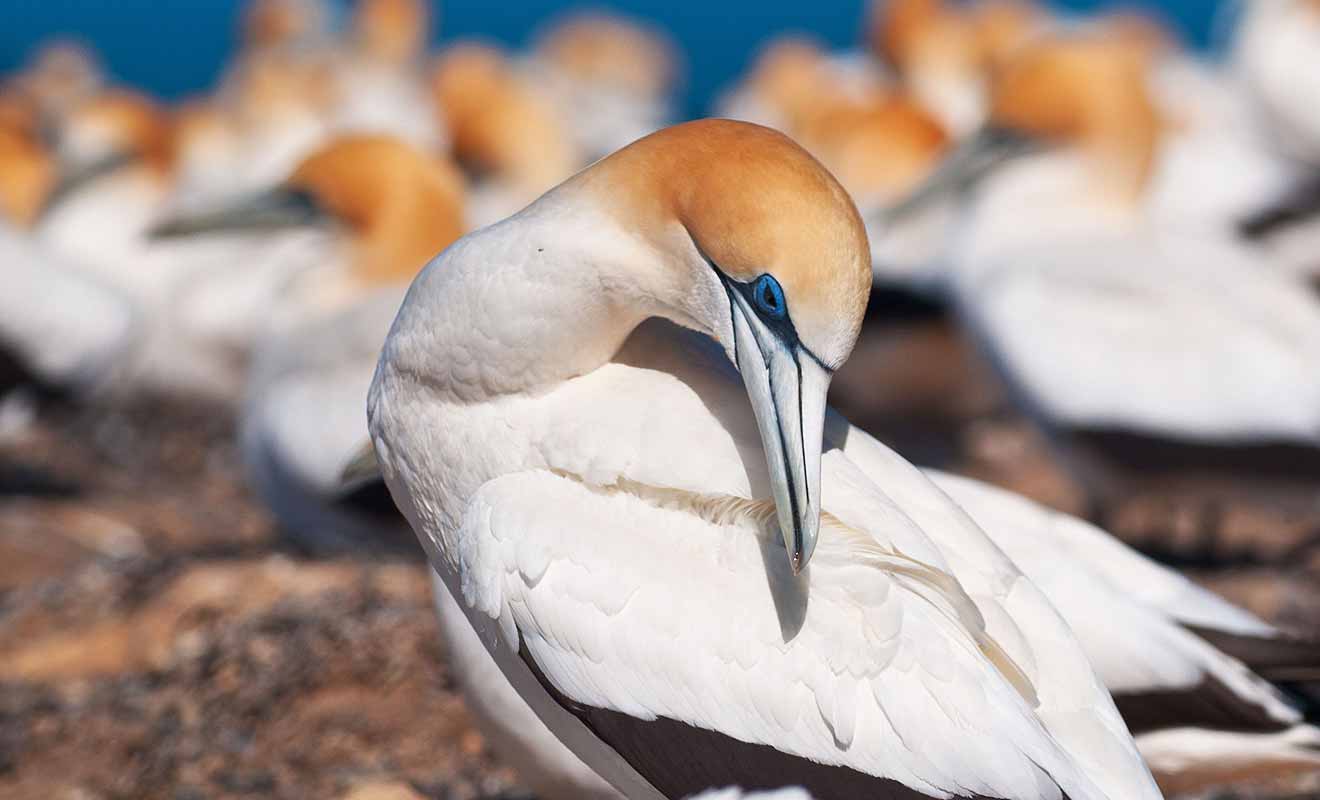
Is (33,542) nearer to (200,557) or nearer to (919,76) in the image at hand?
(200,557)

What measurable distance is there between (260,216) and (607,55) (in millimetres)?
18500

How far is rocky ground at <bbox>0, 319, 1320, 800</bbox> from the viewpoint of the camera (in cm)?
446

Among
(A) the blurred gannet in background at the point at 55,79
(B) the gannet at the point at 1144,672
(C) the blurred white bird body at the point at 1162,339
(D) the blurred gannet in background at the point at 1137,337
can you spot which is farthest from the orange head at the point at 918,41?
(B) the gannet at the point at 1144,672

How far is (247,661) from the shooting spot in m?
4.90

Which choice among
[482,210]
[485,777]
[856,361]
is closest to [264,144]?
[482,210]

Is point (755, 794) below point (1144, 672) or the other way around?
the other way around

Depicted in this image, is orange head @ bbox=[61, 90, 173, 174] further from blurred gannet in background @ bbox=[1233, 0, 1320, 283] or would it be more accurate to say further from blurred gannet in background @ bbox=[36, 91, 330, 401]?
blurred gannet in background @ bbox=[1233, 0, 1320, 283]

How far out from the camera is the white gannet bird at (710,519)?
2.61 m

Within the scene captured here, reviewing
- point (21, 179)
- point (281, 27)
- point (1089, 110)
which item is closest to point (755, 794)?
point (1089, 110)

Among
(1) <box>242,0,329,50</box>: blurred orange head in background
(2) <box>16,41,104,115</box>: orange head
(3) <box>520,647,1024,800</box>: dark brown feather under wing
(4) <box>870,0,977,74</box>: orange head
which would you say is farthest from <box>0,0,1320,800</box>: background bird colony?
(2) <box>16,41,104,115</box>: orange head

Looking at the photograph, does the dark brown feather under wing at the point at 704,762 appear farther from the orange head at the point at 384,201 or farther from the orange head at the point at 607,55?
the orange head at the point at 607,55

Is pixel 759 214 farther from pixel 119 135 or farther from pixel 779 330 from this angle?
pixel 119 135

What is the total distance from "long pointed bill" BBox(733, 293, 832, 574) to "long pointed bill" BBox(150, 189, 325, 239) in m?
4.10

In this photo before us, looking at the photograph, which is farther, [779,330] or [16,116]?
[16,116]
